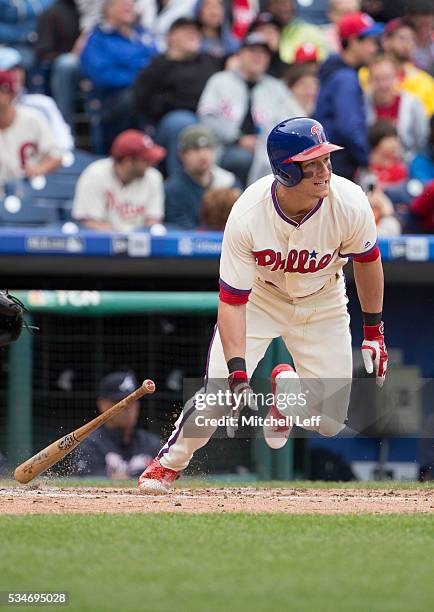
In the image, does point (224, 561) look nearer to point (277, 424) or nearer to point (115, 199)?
point (277, 424)

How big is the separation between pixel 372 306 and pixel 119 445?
2.49 metres

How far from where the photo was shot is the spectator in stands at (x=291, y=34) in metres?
11.7

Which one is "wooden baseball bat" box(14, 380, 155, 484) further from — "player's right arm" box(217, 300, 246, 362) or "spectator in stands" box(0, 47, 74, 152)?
"spectator in stands" box(0, 47, 74, 152)

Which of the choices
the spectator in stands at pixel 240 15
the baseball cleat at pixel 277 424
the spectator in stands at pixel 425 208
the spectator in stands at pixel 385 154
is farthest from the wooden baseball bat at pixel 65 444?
the spectator in stands at pixel 240 15

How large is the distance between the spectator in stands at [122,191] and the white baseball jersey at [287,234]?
10.9ft

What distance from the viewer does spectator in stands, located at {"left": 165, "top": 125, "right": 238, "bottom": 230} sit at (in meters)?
9.50

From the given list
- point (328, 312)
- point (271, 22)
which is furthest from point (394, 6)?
point (328, 312)

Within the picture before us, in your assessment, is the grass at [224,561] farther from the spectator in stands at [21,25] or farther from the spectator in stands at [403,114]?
the spectator in stands at [21,25]

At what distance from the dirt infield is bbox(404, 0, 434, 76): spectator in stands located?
6.20 metres

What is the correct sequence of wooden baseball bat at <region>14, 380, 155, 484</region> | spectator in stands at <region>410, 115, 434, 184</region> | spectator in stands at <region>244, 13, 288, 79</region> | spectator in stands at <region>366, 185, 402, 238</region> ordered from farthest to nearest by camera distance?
spectator in stands at <region>244, 13, 288, 79</region>
spectator in stands at <region>410, 115, 434, 184</region>
spectator in stands at <region>366, 185, 402, 238</region>
wooden baseball bat at <region>14, 380, 155, 484</region>

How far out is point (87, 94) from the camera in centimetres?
1100

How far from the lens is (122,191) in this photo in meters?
9.31

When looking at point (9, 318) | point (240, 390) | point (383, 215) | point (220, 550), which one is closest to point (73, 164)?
point (383, 215)

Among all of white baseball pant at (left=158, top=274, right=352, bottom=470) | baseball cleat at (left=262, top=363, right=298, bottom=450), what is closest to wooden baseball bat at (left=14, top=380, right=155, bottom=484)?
white baseball pant at (left=158, top=274, right=352, bottom=470)
